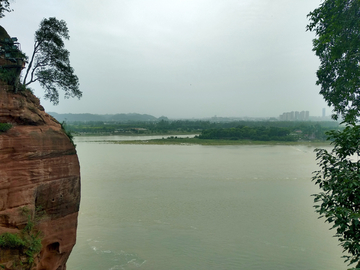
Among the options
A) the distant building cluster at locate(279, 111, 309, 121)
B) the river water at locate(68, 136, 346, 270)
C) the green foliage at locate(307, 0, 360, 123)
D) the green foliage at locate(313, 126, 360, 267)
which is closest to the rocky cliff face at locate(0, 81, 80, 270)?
the river water at locate(68, 136, 346, 270)

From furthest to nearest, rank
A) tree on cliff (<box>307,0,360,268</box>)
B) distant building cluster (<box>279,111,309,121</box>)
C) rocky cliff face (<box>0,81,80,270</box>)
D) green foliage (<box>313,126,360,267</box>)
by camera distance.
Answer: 1. distant building cluster (<box>279,111,309,121</box>)
2. rocky cliff face (<box>0,81,80,270</box>)
3. tree on cliff (<box>307,0,360,268</box>)
4. green foliage (<box>313,126,360,267</box>)

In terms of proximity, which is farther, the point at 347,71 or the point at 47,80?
the point at 47,80

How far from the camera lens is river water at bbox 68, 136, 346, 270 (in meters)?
8.12

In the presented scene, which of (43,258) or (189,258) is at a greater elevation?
(43,258)

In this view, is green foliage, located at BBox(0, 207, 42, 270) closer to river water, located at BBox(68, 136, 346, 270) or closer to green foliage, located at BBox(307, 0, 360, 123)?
river water, located at BBox(68, 136, 346, 270)

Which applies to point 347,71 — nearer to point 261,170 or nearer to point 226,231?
point 226,231

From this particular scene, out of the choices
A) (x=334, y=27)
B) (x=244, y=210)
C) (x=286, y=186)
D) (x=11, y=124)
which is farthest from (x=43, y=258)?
(x=286, y=186)

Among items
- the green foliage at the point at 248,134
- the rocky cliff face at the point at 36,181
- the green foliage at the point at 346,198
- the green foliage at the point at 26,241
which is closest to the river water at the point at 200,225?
the rocky cliff face at the point at 36,181

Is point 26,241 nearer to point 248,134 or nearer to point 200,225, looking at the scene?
point 200,225

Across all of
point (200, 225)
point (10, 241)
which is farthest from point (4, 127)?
point (200, 225)

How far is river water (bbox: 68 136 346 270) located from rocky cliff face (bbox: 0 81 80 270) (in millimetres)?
3083

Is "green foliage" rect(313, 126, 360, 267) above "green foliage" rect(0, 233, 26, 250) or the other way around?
above

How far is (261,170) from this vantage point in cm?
2134

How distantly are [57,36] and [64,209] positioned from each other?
339cm
